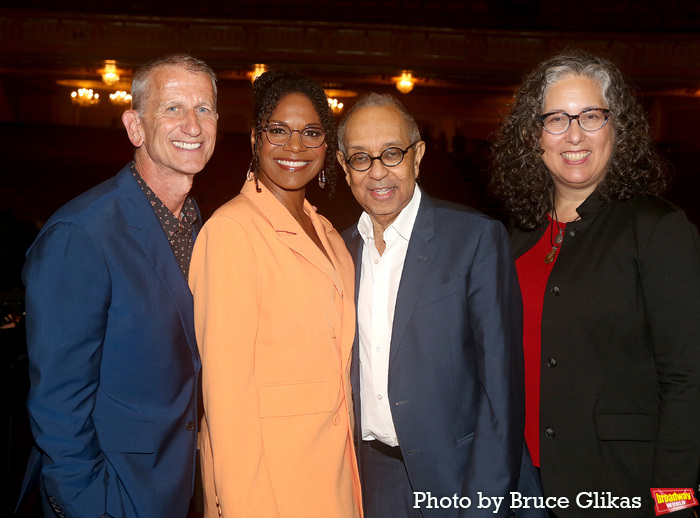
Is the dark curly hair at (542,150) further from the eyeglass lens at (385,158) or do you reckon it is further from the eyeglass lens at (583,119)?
the eyeglass lens at (385,158)

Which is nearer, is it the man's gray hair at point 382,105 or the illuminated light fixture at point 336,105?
the man's gray hair at point 382,105

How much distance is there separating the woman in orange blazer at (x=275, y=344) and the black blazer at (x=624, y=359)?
66 centimetres

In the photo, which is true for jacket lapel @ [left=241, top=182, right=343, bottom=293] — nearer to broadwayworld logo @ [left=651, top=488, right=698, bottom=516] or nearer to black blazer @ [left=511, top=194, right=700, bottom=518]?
black blazer @ [left=511, top=194, right=700, bottom=518]

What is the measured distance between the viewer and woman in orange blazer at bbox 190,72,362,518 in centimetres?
163

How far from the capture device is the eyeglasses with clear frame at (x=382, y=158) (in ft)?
6.48

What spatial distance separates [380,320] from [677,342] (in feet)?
2.86

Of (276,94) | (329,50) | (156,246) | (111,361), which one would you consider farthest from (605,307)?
(329,50)

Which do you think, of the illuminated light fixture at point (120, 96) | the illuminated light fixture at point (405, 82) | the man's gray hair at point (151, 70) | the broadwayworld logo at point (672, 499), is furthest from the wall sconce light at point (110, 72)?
the broadwayworld logo at point (672, 499)

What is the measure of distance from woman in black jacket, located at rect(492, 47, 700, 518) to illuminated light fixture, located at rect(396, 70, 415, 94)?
12.0 metres

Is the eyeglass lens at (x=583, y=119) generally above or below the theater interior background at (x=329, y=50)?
below

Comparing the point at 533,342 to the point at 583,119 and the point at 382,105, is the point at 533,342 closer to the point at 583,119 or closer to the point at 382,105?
the point at 583,119

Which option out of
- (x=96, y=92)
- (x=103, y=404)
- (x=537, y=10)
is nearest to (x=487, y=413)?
(x=103, y=404)

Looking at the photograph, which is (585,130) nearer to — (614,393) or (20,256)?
(614,393)

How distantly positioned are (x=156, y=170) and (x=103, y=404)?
2.52ft
